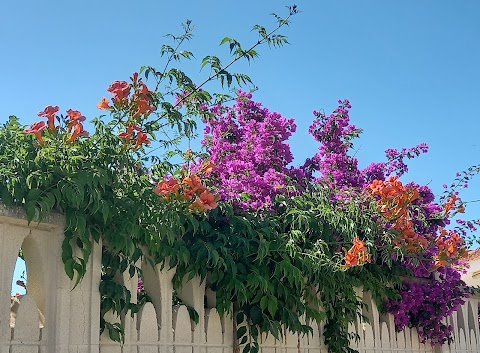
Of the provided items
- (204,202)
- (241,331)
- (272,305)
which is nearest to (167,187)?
(204,202)

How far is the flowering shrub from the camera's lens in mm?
4199

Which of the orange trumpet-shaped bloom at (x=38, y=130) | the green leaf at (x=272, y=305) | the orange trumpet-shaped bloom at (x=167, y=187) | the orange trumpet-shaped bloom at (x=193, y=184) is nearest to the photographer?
the orange trumpet-shaped bloom at (x=38, y=130)

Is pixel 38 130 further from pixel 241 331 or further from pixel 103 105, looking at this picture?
pixel 241 331

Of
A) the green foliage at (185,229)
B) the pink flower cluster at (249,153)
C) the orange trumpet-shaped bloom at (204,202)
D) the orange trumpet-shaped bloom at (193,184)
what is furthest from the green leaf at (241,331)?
the orange trumpet-shaped bloom at (193,184)

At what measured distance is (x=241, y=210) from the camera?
5.68 m

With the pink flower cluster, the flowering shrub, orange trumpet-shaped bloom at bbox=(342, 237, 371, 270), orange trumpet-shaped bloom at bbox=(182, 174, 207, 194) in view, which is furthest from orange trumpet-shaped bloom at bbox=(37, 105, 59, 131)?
orange trumpet-shaped bloom at bbox=(342, 237, 371, 270)

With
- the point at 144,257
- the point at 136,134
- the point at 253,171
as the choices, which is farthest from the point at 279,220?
the point at 136,134

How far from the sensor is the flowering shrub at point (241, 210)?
4.20m

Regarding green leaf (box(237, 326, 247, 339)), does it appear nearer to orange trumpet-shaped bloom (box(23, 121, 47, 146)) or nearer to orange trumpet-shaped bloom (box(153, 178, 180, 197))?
orange trumpet-shaped bloom (box(153, 178, 180, 197))

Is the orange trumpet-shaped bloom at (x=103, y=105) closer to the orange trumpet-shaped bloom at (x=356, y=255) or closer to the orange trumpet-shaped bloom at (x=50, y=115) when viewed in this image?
the orange trumpet-shaped bloom at (x=50, y=115)

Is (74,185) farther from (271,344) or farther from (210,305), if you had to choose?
(271,344)

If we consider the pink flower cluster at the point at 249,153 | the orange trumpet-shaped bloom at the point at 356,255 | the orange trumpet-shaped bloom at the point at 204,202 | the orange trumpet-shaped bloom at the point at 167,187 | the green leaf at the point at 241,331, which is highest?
the pink flower cluster at the point at 249,153

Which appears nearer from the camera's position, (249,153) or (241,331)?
(241,331)

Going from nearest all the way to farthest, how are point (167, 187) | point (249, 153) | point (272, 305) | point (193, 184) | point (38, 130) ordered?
1. point (38, 130)
2. point (167, 187)
3. point (193, 184)
4. point (272, 305)
5. point (249, 153)
